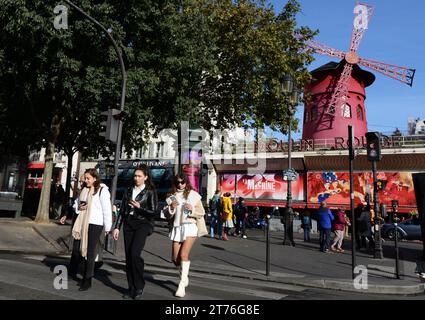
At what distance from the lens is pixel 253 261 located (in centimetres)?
1051

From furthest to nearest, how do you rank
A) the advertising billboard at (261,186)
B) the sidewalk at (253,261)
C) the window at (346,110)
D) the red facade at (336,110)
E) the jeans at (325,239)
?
the window at (346,110), the red facade at (336,110), the advertising billboard at (261,186), the jeans at (325,239), the sidewalk at (253,261)

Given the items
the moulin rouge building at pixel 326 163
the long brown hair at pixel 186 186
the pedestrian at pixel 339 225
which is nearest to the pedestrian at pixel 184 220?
the long brown hair at pixel 186 186

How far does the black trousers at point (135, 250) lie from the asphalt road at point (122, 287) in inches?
10.5

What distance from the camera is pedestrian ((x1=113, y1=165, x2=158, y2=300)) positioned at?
533 cm

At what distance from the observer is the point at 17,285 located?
5.70 metres

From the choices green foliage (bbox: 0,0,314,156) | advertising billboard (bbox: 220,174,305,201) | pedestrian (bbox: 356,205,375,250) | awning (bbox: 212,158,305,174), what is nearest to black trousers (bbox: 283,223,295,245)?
pedestrian (bbox: 356,205,375,250)

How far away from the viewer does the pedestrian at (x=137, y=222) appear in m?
5.33

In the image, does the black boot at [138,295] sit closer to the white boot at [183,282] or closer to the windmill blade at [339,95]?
the white boot at [183,282]

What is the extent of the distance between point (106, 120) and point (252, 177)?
2538 centimetres

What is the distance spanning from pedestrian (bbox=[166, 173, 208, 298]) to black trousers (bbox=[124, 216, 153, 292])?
0.48 metres

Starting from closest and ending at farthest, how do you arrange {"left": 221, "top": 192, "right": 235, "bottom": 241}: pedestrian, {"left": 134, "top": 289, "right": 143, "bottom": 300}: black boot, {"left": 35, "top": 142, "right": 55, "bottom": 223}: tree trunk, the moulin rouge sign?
{"left": 134, "top": 289, "right": 143, "bottom": 300}: black boot → {"left": 35, "top": 142, "right": 55, "bottom": 223}: tree trunk → {"left": 221, "top": 192, "right": 235, "bottom": 241}: pedestrian → the moulin rouge sign

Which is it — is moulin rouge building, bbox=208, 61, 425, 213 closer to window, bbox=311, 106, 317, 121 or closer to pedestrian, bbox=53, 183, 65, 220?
window, bbox=311, 106, 317, 121

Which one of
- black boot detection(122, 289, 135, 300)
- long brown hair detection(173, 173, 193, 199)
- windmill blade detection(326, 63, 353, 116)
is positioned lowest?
black boot detection(122, 289, 135, 300)

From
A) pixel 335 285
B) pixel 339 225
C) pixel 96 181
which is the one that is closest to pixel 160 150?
pixel 339 225
